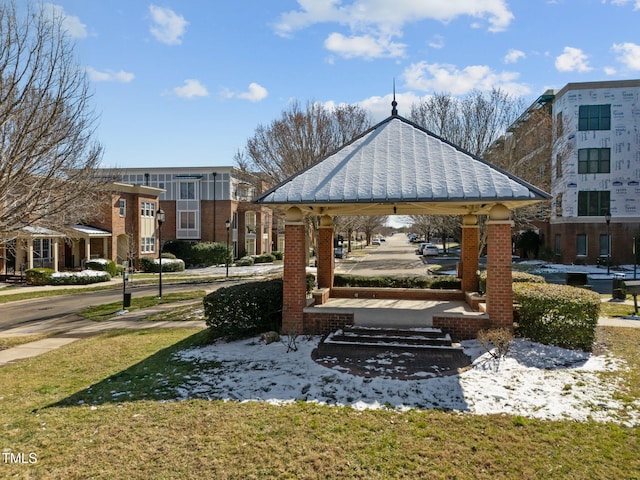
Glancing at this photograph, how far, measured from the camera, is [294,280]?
10180 millimetres

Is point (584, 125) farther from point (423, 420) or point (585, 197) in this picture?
point (423, 420)

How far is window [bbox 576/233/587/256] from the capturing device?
34.3 m

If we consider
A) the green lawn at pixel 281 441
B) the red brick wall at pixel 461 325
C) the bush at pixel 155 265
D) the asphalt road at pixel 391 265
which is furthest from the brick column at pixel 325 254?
the bush at pixel 155 265

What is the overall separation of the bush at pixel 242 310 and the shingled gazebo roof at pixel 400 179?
7.54ft

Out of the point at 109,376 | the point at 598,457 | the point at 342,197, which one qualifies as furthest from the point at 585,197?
the point at 109,376

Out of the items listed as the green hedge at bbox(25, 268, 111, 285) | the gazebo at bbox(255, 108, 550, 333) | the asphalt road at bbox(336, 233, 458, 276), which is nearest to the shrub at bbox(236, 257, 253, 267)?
the asphalt road at bbox(336, 233, 458, 276)

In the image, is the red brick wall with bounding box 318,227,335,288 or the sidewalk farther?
the red brick wall with bounding box 318,227,335,288

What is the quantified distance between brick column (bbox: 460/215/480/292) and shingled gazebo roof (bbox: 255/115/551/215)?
193 centimetres

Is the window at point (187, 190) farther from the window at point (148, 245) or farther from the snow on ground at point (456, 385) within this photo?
the snow on ground at point (456, 385)

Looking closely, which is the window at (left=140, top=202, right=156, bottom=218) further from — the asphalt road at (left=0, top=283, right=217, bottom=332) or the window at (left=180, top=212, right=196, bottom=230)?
the asphalt road at (left=0, top=283, right=217, bottom=332)

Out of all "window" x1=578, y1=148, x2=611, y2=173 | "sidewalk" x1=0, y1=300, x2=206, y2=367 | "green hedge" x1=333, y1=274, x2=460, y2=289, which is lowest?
"sidewalk" x1=0, y1=300, x2=206, y2=367

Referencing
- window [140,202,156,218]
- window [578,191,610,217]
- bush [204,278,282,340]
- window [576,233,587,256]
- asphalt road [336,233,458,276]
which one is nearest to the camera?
bush [204,278,282,340]

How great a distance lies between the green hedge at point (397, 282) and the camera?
1476cm

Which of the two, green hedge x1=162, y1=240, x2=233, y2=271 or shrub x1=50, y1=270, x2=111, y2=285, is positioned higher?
green hedge x1=162, y1=240, x2=233, y2=271
